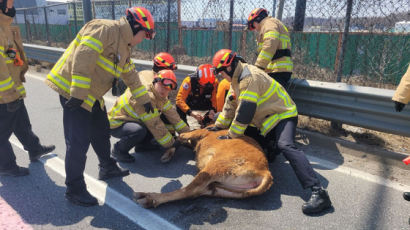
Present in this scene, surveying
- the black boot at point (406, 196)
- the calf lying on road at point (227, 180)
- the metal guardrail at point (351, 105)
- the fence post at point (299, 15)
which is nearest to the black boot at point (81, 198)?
the calf lying on road at point (227, 180)

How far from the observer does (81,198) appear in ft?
9.27

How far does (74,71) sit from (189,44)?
9.21m

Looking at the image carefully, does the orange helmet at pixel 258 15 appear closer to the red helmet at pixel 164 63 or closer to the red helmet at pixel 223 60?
the red helmet at pixel 164 63

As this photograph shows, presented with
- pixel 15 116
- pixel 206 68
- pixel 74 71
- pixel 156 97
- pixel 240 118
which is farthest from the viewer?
pixel 206 68

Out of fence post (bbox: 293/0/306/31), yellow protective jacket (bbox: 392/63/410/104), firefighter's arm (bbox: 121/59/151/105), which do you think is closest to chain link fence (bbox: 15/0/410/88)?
fence post (bbox: 293/0/306/31)

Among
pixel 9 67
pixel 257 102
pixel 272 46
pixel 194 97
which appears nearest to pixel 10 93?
pixel 9 67

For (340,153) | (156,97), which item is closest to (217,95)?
(156,97)

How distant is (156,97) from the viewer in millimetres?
3961

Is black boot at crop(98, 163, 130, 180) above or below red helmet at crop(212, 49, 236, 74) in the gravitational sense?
below

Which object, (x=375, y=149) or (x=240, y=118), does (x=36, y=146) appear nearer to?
(x=240, y=118)

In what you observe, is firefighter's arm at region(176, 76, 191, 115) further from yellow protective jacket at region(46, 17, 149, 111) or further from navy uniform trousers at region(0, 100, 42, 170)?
navy uniform trousers at region(0, 100, 42, 170)

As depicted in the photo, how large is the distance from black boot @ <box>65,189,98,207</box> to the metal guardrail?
316 cm

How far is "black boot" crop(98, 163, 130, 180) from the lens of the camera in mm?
3359

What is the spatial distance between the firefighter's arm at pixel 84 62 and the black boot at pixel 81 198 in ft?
3.23
